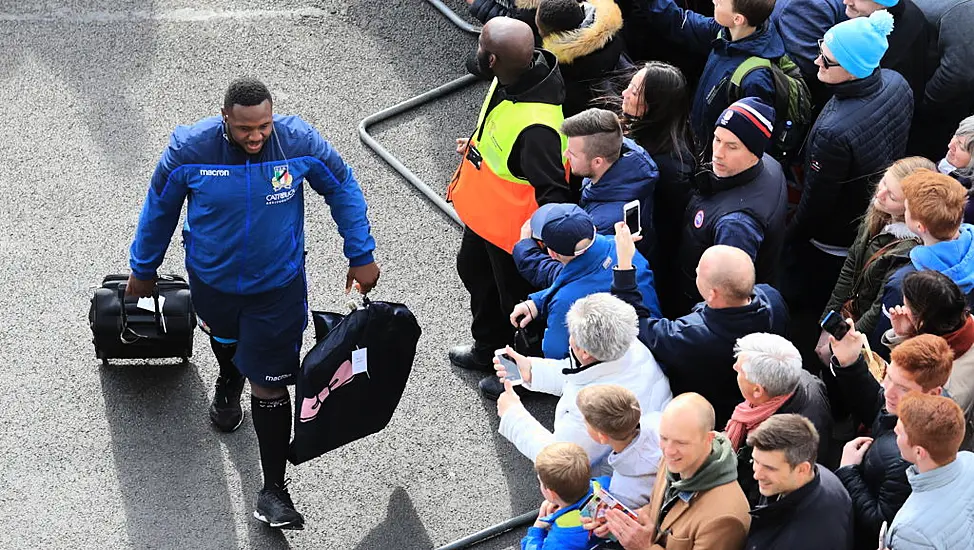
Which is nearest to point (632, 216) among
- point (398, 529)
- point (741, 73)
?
point (741, 73)

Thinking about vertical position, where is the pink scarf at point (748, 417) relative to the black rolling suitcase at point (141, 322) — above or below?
above

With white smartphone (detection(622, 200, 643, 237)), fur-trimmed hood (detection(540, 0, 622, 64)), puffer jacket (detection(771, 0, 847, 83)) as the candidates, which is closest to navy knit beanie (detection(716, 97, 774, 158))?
white smartphone (detection(622, 200, 643, 237))

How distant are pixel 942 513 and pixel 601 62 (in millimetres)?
3232

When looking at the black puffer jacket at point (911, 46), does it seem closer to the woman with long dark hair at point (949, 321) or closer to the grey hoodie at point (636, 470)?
the woman with long dark hair at point (949, 321)

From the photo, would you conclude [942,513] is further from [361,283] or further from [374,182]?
[374,182]

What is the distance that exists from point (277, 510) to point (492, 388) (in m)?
1.37

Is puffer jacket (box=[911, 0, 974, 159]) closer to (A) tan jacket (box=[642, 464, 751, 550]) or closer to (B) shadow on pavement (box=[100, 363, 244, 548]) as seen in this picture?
(A) tan jacket (box=[642, 464, 751, 550])

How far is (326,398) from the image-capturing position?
5.32 metres

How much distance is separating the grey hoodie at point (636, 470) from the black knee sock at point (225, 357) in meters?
2.21

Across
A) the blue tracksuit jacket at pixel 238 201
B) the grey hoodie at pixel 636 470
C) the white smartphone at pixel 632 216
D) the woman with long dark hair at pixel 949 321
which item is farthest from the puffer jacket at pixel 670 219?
the grey hoodie at pixel 636 470

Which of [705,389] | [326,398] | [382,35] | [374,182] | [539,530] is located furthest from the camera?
[382,35]

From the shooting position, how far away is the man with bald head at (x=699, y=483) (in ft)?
12.9

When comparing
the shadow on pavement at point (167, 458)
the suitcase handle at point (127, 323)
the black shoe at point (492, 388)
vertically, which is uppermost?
the suitcase handle at point (127, 323)

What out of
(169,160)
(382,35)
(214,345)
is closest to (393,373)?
(214,345)
